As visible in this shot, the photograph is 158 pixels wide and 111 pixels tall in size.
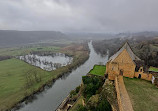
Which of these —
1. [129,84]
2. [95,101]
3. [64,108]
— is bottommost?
[64,108]

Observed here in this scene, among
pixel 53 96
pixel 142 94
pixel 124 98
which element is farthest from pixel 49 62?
pixel 142 94

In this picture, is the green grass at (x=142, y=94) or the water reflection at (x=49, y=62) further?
the water reflection at (x=49, y=62)

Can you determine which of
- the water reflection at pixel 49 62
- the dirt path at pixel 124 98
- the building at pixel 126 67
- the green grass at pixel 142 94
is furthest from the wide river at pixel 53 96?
the green grass at pixel 142 94

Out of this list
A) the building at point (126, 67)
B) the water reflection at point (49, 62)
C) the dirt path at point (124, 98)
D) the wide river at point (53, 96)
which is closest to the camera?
the dirt path at point (124, 98)

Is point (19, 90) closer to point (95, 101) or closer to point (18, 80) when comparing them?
point (18, 80)

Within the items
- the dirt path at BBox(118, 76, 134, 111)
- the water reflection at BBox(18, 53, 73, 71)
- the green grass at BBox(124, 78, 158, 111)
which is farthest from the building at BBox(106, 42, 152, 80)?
the water reflection at BBox(18, 53, 73, 71)

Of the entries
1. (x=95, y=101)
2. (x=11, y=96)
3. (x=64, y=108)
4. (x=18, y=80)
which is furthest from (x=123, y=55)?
(x=18, y=80)

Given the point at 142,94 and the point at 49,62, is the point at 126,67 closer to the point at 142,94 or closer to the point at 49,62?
the point at 142,94

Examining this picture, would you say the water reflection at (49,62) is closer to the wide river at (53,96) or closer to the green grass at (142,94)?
the wide river at (53,96)
